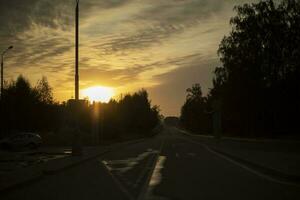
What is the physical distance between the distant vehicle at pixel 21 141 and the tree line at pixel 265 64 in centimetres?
2345

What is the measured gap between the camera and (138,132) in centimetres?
12988

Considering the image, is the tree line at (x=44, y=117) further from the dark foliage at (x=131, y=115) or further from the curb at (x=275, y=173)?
the curb at (x=275, y=173)

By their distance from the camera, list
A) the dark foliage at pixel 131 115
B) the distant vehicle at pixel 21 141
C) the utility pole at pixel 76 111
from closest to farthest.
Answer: the utility pole at pixel 76 111 → the distant vehicle at pixel 21 141 → the dark foliage at pixel 131 115

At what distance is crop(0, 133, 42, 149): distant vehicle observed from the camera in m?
49.1

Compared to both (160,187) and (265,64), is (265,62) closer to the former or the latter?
(265,64)

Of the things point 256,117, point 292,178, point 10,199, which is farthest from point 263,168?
point 256,117

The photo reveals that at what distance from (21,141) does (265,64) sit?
3244cm

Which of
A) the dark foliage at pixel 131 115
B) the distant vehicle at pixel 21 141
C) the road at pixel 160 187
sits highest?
the dark foliage at pixel 131 115

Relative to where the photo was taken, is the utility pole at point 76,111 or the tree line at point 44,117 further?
the tree line at point 44,117

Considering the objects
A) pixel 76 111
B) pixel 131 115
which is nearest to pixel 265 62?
pixel 76 111

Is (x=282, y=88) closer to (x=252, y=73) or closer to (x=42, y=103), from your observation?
(x=252, y=73)

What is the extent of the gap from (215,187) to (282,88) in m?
51.3

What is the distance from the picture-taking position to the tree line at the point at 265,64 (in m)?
64.0

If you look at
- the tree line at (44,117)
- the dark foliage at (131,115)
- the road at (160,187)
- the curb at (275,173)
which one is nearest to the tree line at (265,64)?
the tree line at (44,117)
